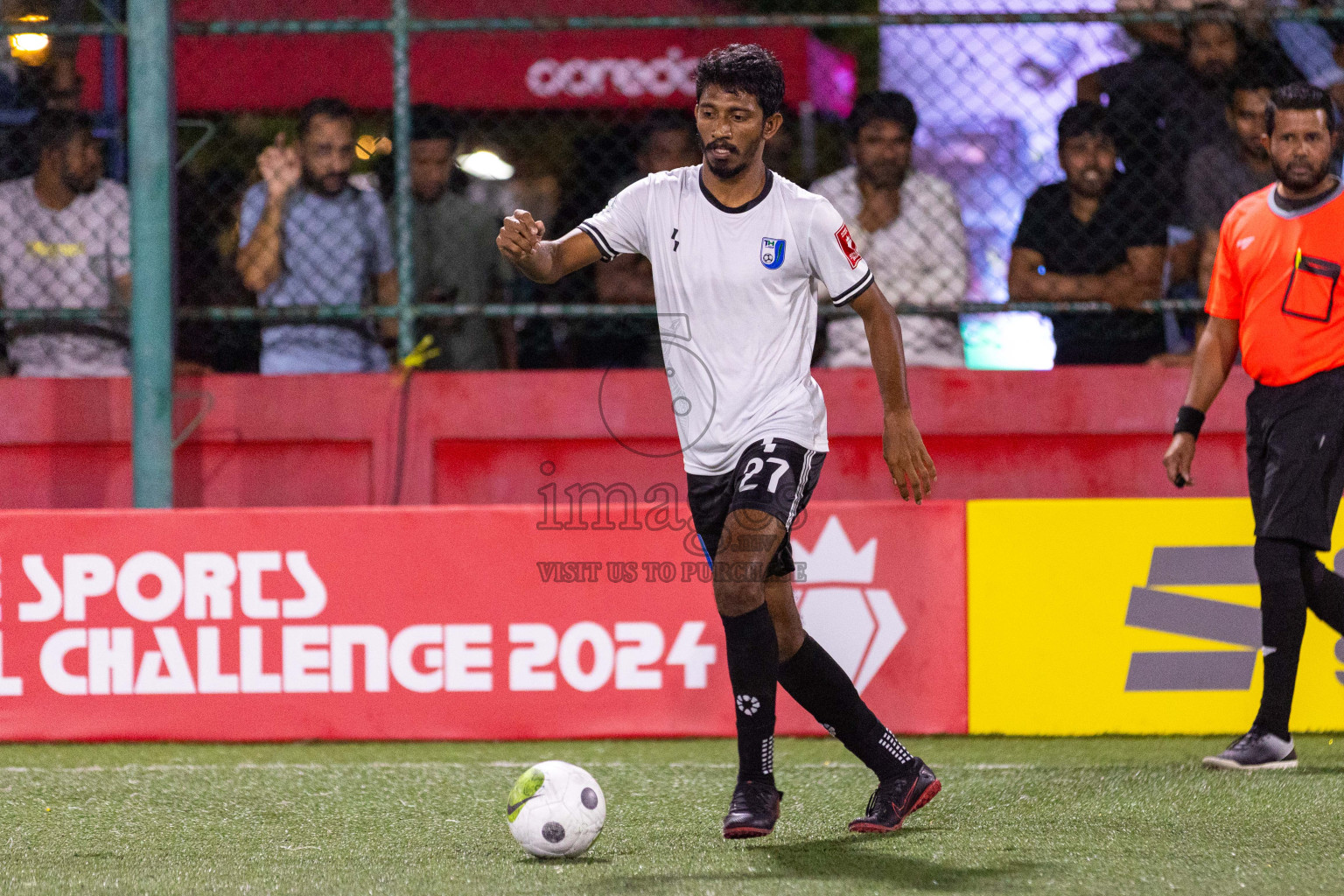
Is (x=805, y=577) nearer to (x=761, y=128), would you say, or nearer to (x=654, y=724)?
(x=654, y=724)

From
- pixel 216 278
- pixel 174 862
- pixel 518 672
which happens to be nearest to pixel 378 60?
pixel 216 278

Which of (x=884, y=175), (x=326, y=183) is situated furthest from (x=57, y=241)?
(x=884, y=175)

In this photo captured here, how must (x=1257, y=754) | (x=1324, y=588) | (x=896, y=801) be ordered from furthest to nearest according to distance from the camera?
(x=1324, y=588)
(x=1257, y=754)
(x=896, y=801)

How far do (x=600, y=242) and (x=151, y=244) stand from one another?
2.81 meters

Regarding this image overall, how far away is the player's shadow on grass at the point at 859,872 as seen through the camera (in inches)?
130

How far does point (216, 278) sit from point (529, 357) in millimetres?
1379

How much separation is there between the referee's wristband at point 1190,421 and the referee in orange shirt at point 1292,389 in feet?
0.63

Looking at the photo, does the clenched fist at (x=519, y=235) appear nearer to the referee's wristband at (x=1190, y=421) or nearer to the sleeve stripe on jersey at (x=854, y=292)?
the sleeve stripe on jersey at (x=854, y=292)

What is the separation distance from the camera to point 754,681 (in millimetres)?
3697

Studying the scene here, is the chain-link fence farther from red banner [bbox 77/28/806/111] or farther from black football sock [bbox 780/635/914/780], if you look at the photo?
black football sock [bbox 780/635/914/780]

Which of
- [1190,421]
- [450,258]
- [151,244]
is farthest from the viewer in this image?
[450,258]

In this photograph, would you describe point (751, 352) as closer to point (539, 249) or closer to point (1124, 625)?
point (539, 249)

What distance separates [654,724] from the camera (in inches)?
216

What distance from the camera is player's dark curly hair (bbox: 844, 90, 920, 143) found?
631cm
